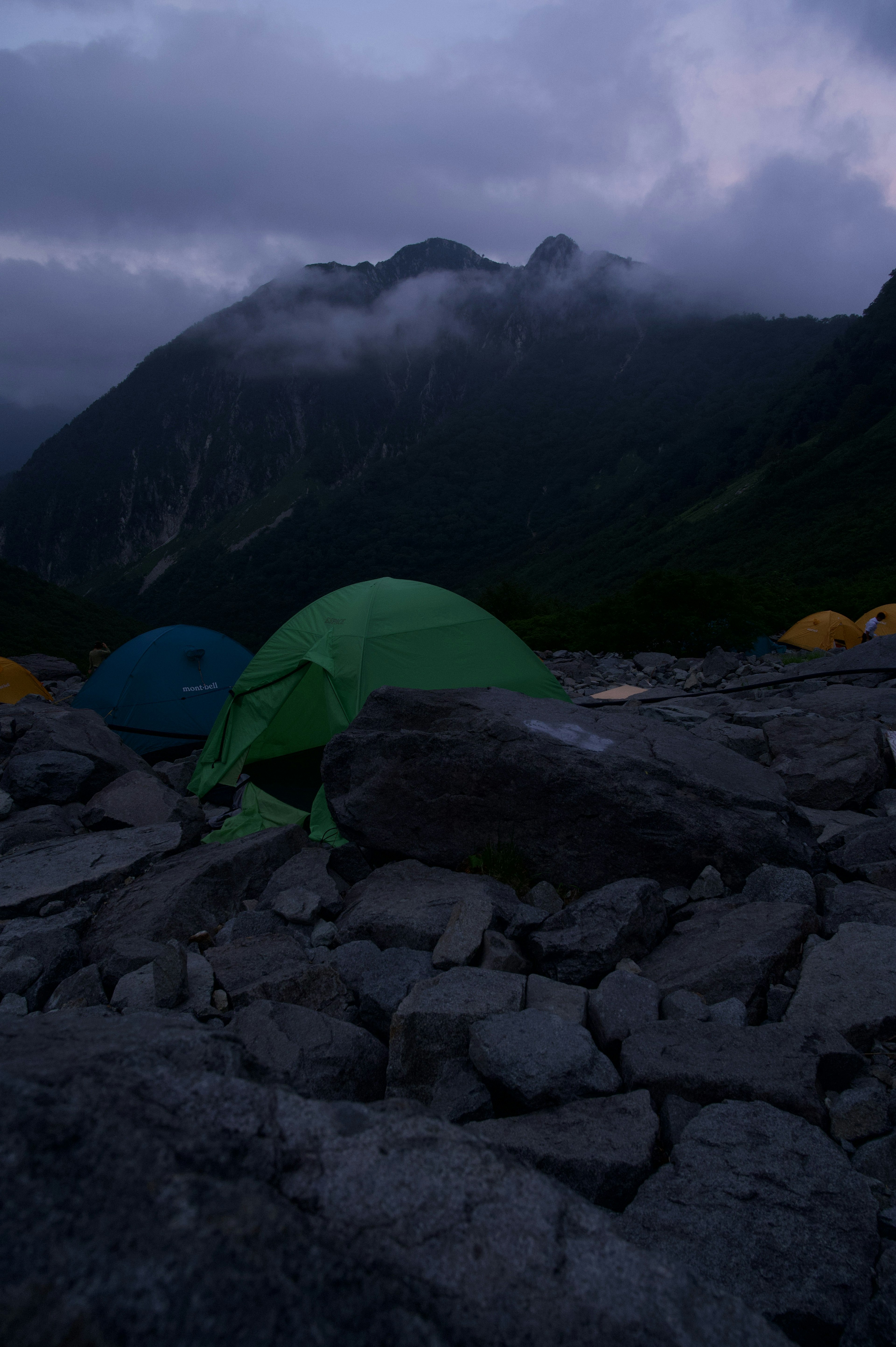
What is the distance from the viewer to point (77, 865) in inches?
243

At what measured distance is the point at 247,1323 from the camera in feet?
3.68

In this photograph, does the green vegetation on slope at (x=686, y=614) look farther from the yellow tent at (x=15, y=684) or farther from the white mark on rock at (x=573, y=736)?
the white mark on rock at (x=573, y=736)

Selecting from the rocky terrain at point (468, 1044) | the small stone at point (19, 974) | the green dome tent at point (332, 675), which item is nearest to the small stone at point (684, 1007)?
the rocky terrain at point (468, 1044)

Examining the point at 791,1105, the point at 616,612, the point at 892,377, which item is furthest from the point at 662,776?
the point at 892,377

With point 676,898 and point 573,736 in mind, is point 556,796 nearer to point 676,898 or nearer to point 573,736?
point 573,736

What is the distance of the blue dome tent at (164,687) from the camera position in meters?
11.8

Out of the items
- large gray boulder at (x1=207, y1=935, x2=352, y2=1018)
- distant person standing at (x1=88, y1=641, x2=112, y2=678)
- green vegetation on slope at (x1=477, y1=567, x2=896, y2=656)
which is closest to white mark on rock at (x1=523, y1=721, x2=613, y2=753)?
large gray boulder at (x1=207, y1=935, x2=352, y2=1018)

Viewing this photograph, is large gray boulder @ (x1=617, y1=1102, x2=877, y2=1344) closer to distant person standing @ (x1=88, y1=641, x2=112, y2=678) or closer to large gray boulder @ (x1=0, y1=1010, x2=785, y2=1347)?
large gray boulder @ (x1=0, y1=1010, x2=785, y2=1347)

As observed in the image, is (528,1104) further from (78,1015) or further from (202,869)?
(202,869)

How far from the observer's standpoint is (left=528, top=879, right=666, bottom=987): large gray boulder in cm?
415

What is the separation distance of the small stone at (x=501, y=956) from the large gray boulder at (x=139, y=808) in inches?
153

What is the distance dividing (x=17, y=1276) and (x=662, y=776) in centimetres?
494

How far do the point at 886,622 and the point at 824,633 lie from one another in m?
1.87

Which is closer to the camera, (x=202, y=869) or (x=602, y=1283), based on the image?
(x=602, y=1283)
